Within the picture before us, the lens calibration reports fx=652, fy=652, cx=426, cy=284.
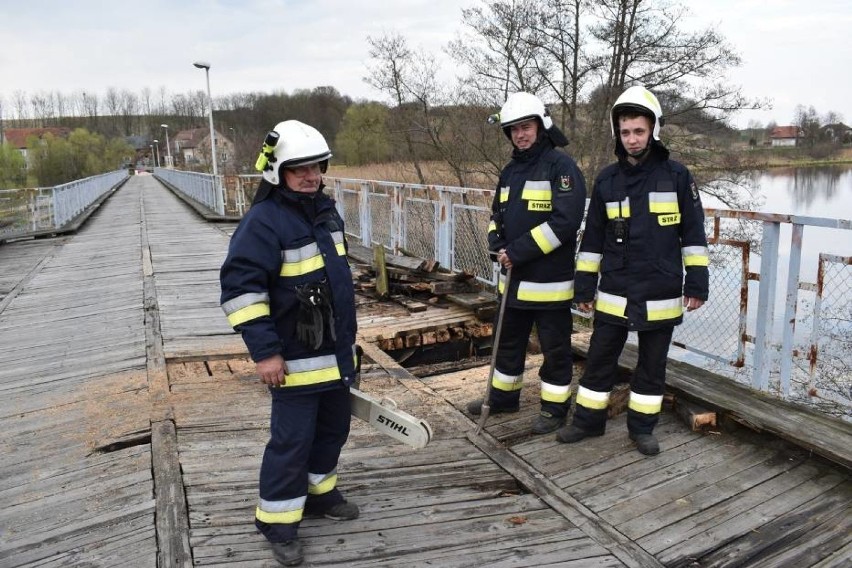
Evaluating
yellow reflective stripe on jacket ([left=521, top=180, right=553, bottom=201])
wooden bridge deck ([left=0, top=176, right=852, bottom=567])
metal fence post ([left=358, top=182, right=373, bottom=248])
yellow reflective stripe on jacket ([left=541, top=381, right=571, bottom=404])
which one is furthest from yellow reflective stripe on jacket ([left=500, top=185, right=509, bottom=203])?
metal fence post ([left=358, top=182, right=373, bottom=248])

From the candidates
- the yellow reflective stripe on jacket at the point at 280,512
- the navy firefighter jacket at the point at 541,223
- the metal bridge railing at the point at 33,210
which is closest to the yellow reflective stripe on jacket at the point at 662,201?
the navy firefighter jacket at the point at 541,223

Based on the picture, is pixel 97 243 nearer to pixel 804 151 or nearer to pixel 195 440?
pixel 195 440

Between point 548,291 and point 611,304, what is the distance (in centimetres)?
37

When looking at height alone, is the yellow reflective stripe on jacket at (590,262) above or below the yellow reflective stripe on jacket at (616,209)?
below

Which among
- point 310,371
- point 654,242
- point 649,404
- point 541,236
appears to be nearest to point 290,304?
point 310,371

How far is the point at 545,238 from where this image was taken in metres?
3.59

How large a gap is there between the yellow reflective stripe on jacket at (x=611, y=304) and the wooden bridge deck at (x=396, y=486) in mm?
751

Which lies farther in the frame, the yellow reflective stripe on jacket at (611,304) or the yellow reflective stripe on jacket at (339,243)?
the yellow reflective stripe on jacket at (611,304)

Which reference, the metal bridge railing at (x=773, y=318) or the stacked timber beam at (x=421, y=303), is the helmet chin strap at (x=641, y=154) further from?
the stacked timber beam at (x=421, y=303)

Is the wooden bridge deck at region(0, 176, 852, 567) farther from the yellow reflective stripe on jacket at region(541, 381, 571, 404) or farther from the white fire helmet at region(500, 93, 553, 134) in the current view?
the white fire helmet at region(500, 93, 553, 134)

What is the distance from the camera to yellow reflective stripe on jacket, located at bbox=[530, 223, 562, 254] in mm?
3584

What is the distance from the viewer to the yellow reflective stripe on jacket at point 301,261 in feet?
8.50

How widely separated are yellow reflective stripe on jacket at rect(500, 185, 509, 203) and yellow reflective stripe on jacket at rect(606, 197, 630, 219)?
2.01 ft

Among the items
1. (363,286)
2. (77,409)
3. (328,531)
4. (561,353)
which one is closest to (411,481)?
(328,531)
